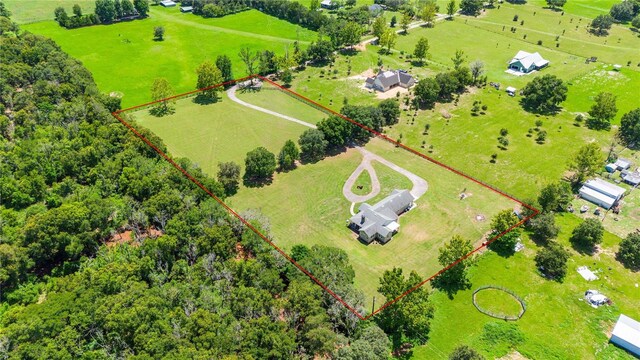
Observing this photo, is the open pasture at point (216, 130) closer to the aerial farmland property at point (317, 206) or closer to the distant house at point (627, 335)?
the aerial farmland property at point (317, 206)

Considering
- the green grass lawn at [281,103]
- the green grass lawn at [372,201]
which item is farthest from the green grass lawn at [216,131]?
the green grass lawn at [372,201]

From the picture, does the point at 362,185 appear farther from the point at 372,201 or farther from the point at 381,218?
the point at 381,218

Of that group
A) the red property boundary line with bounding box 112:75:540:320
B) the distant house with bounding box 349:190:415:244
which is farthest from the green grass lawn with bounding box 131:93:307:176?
the distant house with bounding box 349:190:415:244

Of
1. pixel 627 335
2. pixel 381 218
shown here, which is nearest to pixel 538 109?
pixel 381 218

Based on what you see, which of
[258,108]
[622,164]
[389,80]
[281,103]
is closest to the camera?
[622,164]

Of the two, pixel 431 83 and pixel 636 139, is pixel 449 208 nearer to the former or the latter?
pixel 431 83

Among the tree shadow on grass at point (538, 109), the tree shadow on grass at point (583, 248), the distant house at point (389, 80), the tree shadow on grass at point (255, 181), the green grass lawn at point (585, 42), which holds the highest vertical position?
the green grass lawn at point (585, 42)
